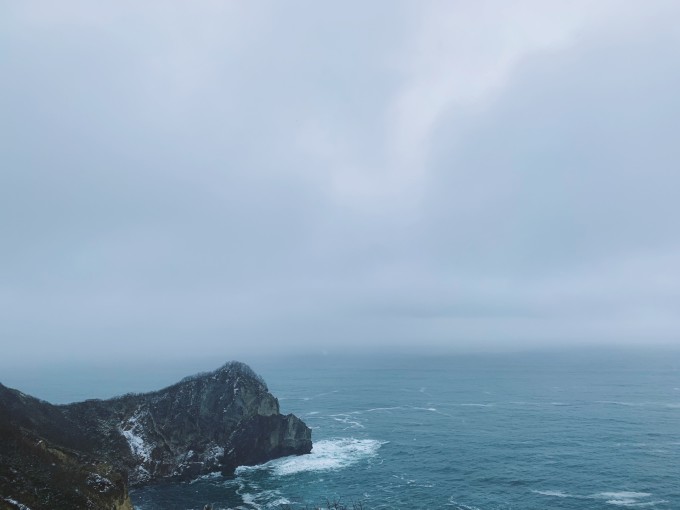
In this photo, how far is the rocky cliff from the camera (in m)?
99.9

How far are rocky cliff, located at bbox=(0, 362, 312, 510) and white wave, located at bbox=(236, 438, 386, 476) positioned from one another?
319 cm

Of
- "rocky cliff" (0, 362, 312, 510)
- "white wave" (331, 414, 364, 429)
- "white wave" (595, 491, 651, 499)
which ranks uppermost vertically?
"rocky cliff" (0, 362, 312, 510)

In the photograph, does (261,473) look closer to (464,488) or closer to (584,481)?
(464,488)

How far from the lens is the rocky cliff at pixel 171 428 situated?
99.9m

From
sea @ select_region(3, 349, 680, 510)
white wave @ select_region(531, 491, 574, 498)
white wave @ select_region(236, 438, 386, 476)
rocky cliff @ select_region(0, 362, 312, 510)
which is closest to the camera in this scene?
white wave @ select_region(531, 491, 574, 498)

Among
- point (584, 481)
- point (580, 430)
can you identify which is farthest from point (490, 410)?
point (584, 481)

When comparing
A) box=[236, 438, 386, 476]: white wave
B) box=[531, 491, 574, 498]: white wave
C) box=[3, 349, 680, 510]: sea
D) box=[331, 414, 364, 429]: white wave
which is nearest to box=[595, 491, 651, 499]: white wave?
box=[3, 349, 680, 510]: sea

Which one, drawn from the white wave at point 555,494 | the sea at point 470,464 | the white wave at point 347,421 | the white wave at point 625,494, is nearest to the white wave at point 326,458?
the sea at point 470,464

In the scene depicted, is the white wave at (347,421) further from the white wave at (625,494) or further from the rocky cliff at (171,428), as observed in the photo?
the white wave at (625,494)

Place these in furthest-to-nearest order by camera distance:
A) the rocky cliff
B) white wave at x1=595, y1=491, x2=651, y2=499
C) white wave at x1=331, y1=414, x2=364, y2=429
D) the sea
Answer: white wave at x1=331, y1=414, x2=364, y2=429 → the rocky cliff → the sea → white wave at x1=595, y1=491, x2=651, y2=499

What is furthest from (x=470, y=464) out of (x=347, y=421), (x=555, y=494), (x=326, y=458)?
(x=347, y=421)

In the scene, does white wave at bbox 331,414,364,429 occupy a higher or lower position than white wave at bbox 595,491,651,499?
lower

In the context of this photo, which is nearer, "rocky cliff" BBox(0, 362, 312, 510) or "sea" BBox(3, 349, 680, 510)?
"sea" BBox(3, 349, 680, 510)

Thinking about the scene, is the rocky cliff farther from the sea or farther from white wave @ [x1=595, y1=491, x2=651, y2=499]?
white wave @ [x1=595, y1=491, x2=651, y2=499]
